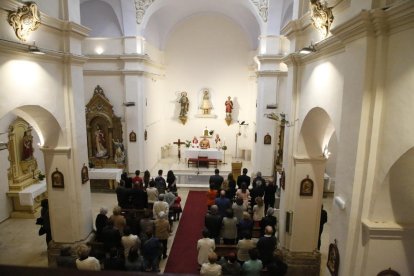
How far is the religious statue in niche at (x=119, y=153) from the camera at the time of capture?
13.2 metres

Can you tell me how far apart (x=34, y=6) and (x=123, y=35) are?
A: 7712mm

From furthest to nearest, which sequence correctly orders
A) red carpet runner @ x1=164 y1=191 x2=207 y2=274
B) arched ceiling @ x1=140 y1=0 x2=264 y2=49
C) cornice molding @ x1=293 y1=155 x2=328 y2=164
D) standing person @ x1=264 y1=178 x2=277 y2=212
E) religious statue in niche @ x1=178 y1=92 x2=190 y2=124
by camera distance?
religious statue in niche @ x1=178 y1=92 x2=190 y2=124 → arched ceiling @ x1=140 y1=0 x2=264 y2=49 → standing person @ x1=264 y1=178 x2=277 y2=212 → red carpet runner @ x1=164 y1=191 x2=207 y2=274 → cornice molding @ x1=293 y1=155 x2=328 y2=164

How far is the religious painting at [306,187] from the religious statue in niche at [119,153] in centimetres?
872

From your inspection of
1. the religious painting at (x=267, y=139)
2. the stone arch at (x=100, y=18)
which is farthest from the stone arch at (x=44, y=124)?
the religious painting at (x=267, y=139)

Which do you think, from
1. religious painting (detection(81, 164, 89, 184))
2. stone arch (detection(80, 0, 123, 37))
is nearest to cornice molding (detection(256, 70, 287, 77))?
stone arch (detection(80, 0, 123, 37))

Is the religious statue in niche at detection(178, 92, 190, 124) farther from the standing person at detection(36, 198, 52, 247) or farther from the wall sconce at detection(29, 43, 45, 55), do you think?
the wall sconce at detection(29, 43, 45, 55)

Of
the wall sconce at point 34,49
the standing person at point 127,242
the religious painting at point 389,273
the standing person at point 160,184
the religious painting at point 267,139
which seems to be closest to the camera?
the religious painting at point 389,273

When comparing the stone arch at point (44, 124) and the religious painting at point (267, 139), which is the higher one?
the stone arch at point (44, 124)

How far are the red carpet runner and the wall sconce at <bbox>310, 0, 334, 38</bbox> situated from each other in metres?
5.86

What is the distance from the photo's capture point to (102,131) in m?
13.4

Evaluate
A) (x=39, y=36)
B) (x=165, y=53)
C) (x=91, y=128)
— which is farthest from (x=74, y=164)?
(x=165, y=53)

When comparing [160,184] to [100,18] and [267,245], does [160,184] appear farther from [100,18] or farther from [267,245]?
[100,18]

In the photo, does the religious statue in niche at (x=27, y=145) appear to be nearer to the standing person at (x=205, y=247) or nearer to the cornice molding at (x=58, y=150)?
the cornice molding at (x=58, y=150)

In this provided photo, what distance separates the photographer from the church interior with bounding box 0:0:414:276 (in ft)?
12.1
